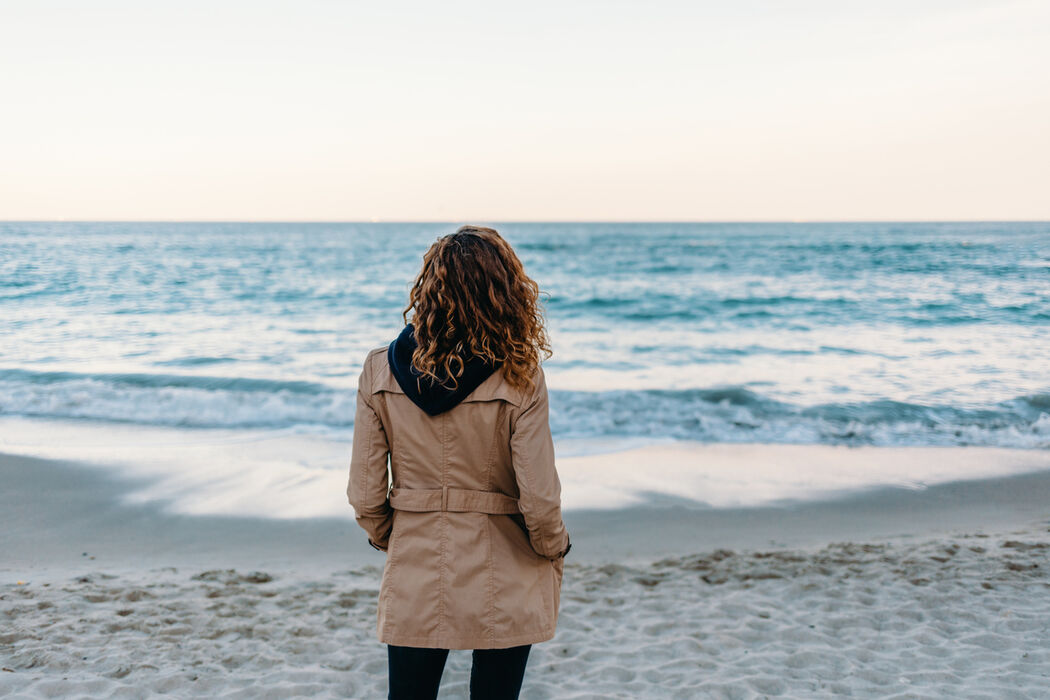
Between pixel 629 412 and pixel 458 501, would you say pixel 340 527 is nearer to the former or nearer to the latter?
pixel 458 501

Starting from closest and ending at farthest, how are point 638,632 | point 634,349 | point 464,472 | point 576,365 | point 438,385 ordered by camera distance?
point 438,385
point 464,472
point 638,632
point 576,365
point 634,349

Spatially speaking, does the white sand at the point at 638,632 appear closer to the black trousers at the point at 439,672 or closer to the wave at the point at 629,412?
the black trousers at the point at 439,672

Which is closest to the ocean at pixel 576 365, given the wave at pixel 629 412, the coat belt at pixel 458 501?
the wave at pixel 629 412

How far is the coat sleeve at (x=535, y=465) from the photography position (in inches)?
71.6

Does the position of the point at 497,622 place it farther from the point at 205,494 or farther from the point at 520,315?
the point at 205,494

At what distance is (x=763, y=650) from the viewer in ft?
12.0

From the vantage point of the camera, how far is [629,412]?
9.33 meters

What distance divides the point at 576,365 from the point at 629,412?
11.4 feet

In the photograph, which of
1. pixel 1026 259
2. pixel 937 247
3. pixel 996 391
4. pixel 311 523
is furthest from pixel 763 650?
pixel 937 247

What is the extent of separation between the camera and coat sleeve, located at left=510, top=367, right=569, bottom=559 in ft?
5.96

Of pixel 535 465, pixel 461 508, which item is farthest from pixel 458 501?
pixel 535 465

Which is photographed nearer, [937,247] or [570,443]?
[570,443]

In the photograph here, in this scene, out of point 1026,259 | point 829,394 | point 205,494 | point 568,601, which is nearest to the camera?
point 568,601

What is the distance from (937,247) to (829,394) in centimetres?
3330
